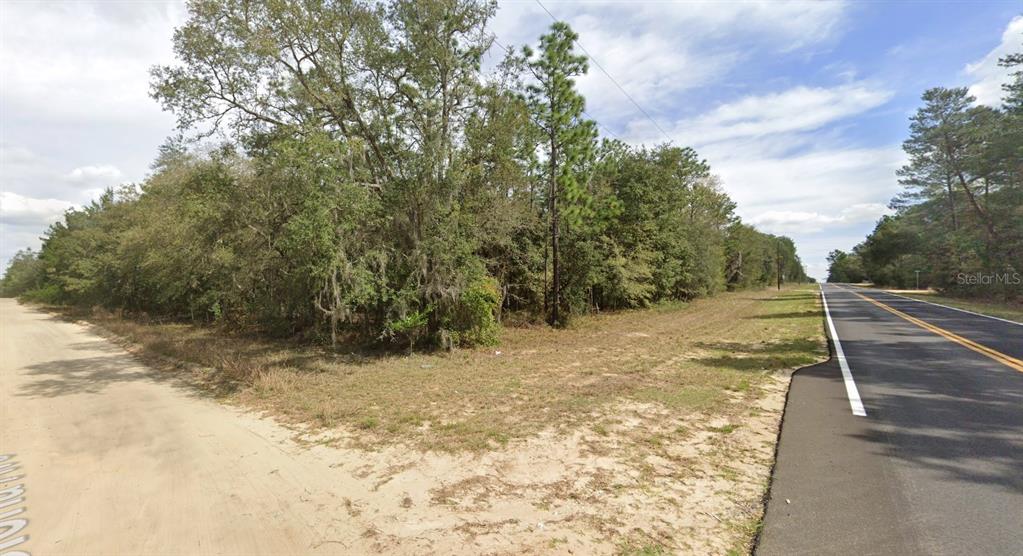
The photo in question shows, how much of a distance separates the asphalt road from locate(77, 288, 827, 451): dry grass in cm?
144

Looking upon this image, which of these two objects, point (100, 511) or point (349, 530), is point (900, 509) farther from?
point (100, 511)

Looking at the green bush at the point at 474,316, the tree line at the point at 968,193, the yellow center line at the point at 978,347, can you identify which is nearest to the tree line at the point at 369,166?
the green bush at the point at 474,316

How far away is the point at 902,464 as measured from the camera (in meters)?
4.31

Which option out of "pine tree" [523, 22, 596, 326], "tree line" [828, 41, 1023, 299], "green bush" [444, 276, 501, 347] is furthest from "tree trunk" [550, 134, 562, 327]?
"tree line" [828, 41, 1023, 299]

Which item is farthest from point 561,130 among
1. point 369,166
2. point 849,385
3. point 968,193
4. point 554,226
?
point 968,193

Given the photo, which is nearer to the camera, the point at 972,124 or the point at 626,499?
the point at 626,499

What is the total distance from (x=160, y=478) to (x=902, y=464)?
24.5 ft

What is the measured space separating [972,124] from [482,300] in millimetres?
42917

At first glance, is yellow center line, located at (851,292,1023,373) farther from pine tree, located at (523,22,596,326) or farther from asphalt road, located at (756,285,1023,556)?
pine tree, located at (523,22,596,326)

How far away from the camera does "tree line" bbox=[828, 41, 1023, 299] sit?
2831 cm

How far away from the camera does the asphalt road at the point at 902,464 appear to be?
3154 millimetres

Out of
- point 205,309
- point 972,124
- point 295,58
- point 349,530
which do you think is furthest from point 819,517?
point 972,124

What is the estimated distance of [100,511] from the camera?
13.0 feet

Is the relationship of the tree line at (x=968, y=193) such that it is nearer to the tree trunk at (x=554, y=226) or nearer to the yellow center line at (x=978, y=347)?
the yellow center line at (x=978, y=347)
